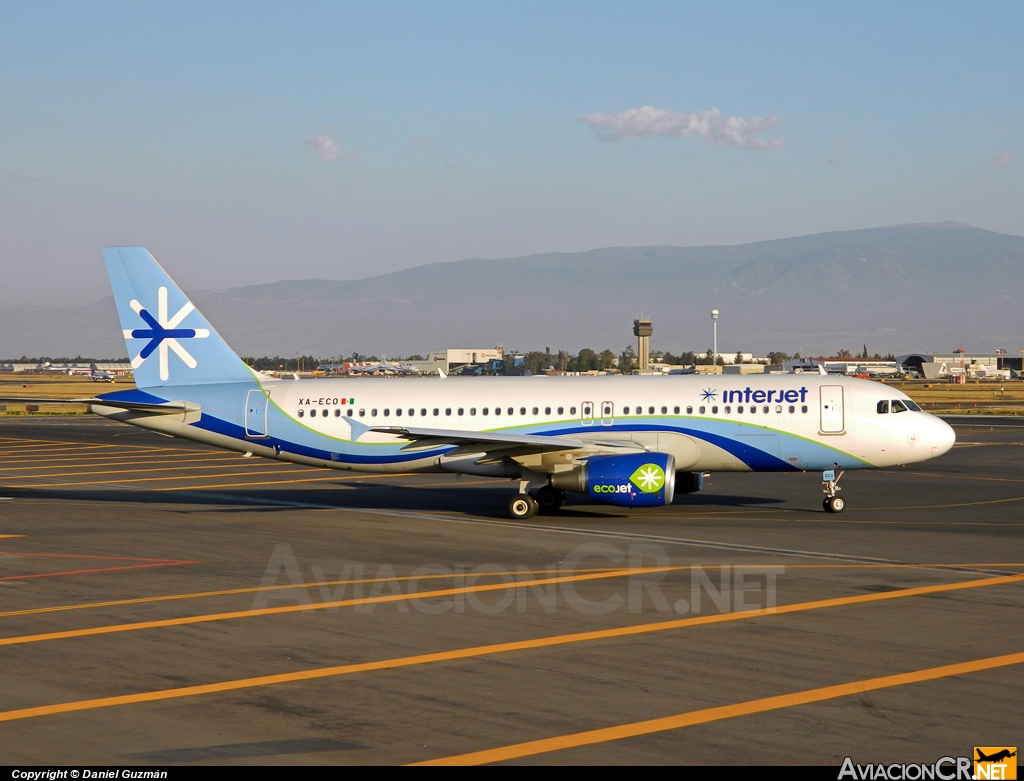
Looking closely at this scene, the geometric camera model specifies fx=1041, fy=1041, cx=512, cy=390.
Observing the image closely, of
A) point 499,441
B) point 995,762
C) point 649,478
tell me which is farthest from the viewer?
point 499,441

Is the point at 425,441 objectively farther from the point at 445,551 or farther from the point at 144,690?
the point at 144,690

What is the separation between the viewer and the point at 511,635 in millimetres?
16531

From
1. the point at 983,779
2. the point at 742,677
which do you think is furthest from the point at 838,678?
the point at 983,779

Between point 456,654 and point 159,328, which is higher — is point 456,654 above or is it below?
below

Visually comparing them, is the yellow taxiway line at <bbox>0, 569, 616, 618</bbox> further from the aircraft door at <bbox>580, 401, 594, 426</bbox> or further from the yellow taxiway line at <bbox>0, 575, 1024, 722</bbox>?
the aircraft door at <bbox>580, 401, 594, 426</bbox>

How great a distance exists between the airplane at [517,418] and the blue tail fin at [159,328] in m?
0.04

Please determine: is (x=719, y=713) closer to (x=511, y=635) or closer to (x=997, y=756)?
(x=997, y=756)

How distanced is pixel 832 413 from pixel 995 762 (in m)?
22.6

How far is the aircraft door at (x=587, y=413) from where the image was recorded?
32812 millimetres

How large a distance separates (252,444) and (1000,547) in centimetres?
2246

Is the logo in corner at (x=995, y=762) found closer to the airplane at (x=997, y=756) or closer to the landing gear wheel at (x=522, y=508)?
the airplane at (x=997, y=756)

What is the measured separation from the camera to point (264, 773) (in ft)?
34.2

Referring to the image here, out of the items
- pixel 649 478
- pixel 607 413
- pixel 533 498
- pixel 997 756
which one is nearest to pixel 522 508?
pixel 533 498

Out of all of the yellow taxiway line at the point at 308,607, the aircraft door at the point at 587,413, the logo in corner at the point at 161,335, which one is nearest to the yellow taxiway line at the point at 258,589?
the yellow taxiway line at the point at 308,607
